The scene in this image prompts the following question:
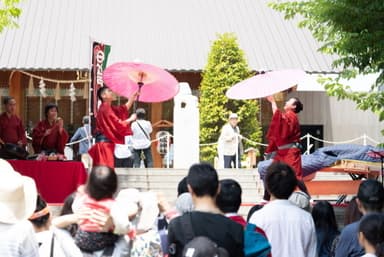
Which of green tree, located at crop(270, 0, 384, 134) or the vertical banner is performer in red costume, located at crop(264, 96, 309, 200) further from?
the vertical banner

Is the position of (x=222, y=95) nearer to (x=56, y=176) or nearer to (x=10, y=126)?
(x=10, y=126)

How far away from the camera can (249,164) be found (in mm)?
19344

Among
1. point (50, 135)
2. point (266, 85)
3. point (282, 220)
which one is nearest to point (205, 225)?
point (282, 220)

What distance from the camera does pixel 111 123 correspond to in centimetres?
1192

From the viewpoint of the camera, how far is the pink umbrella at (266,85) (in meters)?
9.59

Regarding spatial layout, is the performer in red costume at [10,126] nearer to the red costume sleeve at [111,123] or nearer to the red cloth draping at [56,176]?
the red cloth draping at [56,176]

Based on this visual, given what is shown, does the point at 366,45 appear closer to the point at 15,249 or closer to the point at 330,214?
the point at 330,214

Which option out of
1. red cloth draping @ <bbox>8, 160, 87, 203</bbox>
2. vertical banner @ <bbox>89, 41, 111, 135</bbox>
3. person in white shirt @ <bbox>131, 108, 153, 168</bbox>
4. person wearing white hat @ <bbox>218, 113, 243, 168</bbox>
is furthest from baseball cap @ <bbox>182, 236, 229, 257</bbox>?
person wearing white hat @ <bbox>218, 113, 243, 168</bbox>

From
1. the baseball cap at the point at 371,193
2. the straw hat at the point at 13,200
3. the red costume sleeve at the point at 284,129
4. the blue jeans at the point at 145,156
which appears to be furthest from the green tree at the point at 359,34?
the blue jeans at the point at 145,156

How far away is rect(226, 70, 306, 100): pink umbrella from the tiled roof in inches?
438

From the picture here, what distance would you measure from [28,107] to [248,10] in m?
7.13

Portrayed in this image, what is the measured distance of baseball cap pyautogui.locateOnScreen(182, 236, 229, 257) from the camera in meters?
4.12

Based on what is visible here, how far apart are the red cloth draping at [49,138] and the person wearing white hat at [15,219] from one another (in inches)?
335

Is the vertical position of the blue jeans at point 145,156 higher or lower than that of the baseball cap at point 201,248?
higher
